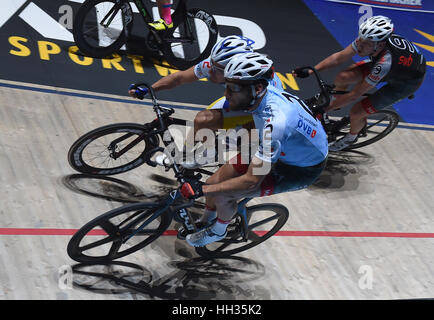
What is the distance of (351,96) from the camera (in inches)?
222

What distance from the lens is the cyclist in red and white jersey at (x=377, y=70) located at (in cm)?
543

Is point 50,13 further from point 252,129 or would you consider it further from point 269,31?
point 252,129

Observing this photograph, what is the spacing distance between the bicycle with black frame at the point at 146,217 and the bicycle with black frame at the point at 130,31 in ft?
6.90

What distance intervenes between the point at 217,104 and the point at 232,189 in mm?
1140

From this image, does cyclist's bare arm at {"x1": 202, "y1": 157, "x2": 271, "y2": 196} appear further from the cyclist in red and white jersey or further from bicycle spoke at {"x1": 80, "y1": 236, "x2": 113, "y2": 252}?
the cyclist in red and white jersey

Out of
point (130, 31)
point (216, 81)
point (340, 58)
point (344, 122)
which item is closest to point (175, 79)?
point (216, 81)

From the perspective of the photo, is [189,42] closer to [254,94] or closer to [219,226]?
[219,226]

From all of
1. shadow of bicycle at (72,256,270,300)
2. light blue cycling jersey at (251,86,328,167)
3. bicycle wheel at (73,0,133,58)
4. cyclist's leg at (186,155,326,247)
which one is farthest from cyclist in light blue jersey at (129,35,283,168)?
bicycle wheel at (73,0,133,58)

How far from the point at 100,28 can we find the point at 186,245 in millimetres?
3542

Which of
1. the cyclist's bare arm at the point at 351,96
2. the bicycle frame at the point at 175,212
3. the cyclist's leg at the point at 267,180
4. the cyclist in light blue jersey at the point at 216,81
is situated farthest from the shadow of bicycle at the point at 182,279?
the cyclist's bare arm at the point at 351,96

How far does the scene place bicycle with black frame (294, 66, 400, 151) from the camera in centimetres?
562

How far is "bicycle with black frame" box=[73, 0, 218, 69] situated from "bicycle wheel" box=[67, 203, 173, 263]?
3004mm

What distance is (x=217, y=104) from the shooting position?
15.2 feet
